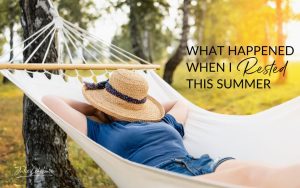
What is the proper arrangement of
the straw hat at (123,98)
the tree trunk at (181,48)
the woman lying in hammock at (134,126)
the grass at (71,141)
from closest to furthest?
the woman lying in hammock at (134,126), the straw hat at (123,98), the grass at (71,141), the tree trunk at (181,48)

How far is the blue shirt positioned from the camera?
1.96 m

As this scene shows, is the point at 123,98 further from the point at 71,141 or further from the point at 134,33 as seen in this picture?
the point at 134,33

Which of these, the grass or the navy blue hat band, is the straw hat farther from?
the grass

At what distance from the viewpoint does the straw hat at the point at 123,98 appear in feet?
6.77

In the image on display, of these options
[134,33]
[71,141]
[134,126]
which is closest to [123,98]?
[134,126]

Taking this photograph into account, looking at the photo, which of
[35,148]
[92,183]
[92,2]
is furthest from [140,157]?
[92,2]

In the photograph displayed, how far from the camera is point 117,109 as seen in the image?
2.07 meters

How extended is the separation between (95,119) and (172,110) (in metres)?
0.42

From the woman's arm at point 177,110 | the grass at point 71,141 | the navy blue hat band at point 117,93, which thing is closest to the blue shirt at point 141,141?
the navy blue hat band at point 117,93

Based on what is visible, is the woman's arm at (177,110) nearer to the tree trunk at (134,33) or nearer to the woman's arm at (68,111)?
the woman's arm at (68,111)

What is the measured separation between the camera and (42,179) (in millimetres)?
2746

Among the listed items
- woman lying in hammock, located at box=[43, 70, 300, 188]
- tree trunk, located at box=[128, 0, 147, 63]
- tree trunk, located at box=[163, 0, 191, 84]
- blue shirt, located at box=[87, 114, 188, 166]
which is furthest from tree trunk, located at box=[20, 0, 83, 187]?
tree trunk, located at box=[128, 0, 147, 63]

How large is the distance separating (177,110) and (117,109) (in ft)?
1.48

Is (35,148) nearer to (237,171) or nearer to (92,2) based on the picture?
(237,171)
